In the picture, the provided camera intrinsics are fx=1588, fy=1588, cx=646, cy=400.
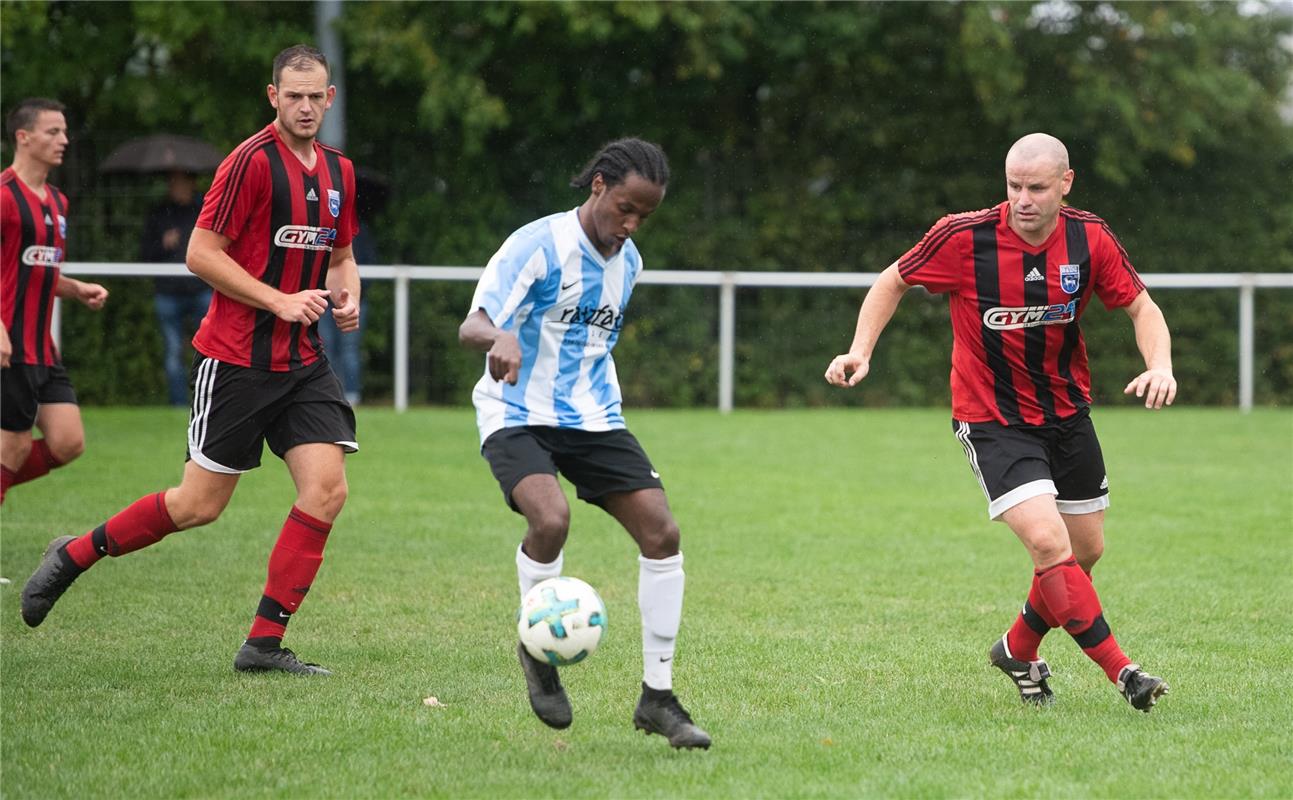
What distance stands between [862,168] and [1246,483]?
32.0ft

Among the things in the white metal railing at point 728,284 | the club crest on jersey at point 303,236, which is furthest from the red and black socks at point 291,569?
the white metal railing at point 728,284

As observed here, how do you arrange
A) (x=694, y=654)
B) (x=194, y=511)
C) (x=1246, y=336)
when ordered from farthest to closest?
(x=1246, y=336) → (x=694, y=654) → (x=194, y=511)

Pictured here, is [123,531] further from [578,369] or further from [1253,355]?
[1253,355]

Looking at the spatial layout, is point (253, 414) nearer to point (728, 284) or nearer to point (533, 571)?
point (533, 571)

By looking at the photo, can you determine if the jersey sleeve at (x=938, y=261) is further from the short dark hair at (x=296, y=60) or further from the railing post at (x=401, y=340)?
the railing post at (x=401, y=340)

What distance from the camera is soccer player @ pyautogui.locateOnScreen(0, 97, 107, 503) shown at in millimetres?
7559

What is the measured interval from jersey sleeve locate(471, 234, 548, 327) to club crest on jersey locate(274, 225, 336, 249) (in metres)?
1.37

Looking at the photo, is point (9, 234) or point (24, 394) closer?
point (9, 234)

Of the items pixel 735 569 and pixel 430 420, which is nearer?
pixel 735 569

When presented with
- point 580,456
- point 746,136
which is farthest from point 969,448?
point 746,136

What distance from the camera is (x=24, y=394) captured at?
784cm

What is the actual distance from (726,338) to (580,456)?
1316 centimetres

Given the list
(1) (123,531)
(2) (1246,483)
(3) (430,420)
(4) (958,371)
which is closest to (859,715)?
(4) (958,371)

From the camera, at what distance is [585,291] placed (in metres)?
4.88
